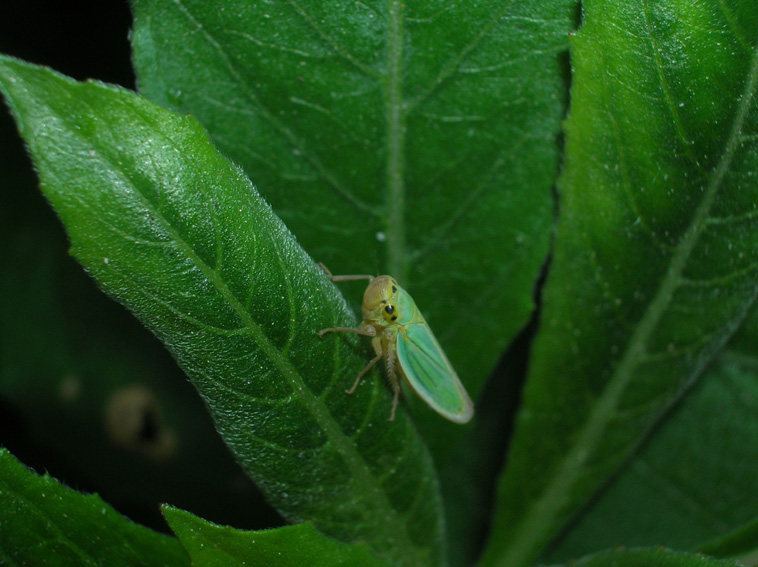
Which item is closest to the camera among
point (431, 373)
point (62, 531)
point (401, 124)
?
point (62, 531)

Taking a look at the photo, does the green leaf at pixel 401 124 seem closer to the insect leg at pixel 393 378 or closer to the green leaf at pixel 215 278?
the insect leg at pixel 393 378

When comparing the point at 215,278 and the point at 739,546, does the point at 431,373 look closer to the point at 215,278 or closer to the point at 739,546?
the point at 739,546

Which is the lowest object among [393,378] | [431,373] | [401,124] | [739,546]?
[739,546]

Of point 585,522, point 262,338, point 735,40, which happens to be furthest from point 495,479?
point 735,40

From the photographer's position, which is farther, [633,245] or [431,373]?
[431,373]

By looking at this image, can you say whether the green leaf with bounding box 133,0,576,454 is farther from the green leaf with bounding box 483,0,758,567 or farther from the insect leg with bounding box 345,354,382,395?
the insect leg with bounding box 345,354,382,395

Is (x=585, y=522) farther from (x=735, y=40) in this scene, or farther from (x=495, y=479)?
(x=735, y=40)

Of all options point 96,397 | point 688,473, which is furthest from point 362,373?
point 688,473

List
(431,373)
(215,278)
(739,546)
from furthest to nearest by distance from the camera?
(431,373), (739,546), (215,278)
